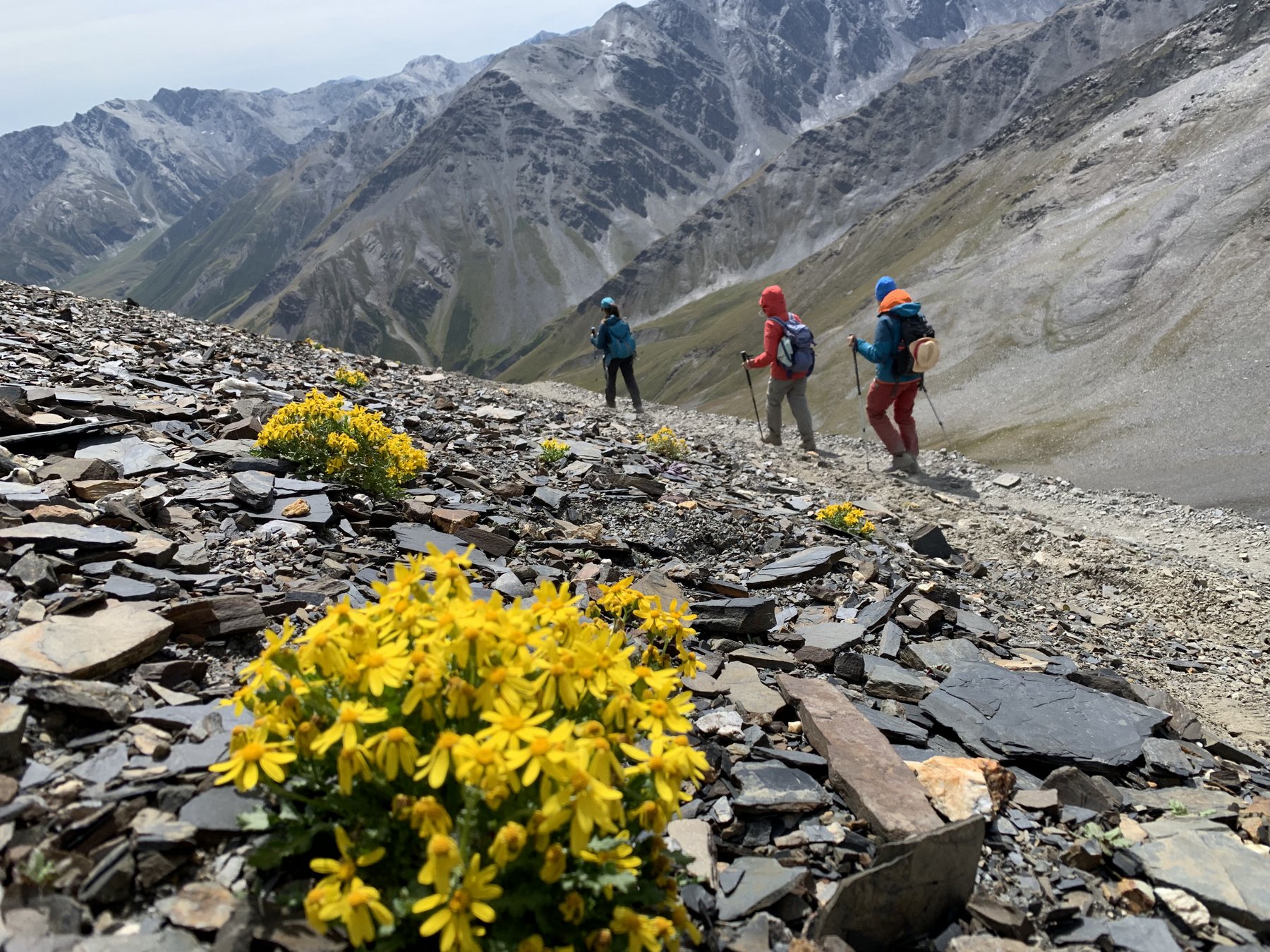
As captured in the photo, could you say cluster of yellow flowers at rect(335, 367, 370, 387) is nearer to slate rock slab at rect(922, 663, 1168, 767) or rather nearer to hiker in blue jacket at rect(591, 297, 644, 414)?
hiker in blue jacket at rect(591, 297, 644, 414)

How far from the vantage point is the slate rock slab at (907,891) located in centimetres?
357

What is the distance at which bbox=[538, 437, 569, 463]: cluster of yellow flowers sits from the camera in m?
12.0

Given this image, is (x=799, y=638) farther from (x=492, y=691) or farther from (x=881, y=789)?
(x=492, y=691)

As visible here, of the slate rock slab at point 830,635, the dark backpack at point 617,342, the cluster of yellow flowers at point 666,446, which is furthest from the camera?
the dark backpack at point 617,342

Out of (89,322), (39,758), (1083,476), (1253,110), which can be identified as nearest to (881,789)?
(39,758)

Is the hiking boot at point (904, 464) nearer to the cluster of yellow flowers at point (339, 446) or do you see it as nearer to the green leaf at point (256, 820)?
the cluster of yellow flowers at point (339, 446)

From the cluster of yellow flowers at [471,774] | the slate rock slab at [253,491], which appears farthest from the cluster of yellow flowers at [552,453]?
the cluster of yellow flowers at [471,774]

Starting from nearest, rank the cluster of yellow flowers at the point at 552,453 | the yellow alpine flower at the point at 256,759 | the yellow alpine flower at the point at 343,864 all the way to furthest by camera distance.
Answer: the yellow alpine flower at the point at 343,864
the yellow alpine flower at the point at 256,759
the cluster of yellow flowers at the point at 552,453

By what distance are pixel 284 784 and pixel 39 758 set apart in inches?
54.0

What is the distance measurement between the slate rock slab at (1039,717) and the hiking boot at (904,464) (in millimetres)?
12077

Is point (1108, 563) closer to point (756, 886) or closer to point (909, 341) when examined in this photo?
point (909, 341)

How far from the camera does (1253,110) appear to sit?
185ft

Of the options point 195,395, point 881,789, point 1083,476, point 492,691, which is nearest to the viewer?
point 492,691

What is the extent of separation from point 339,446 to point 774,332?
11.9m
